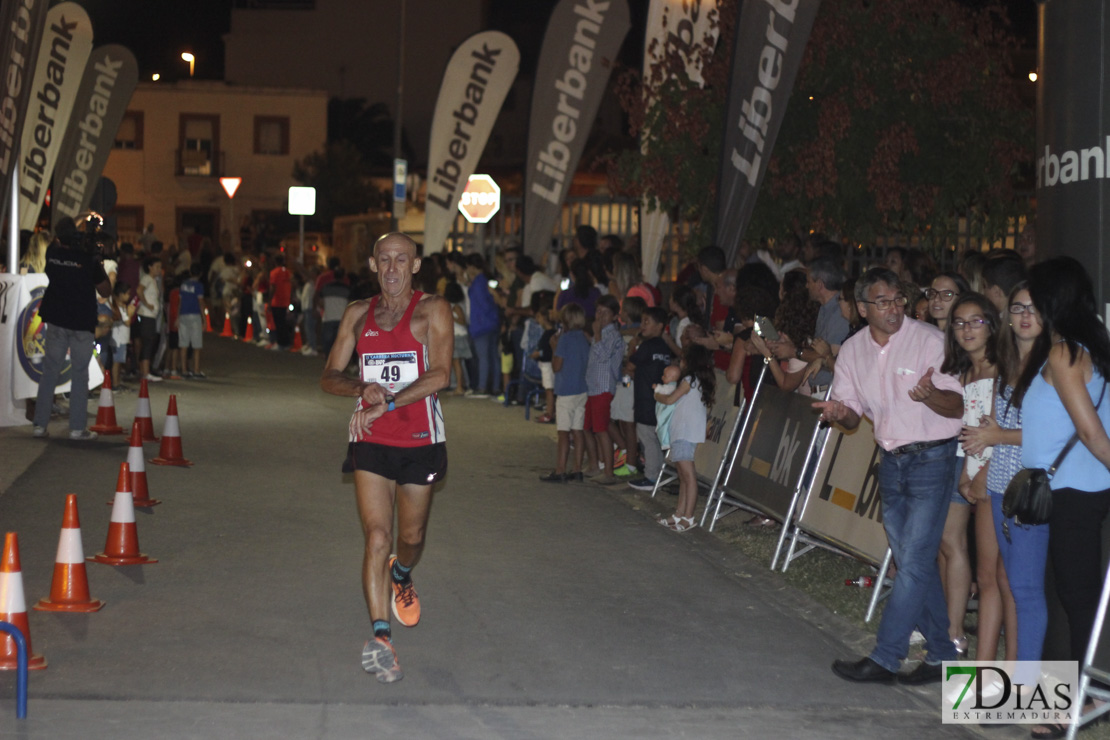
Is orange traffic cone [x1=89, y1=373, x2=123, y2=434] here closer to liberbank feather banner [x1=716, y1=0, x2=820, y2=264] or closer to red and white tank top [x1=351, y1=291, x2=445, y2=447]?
liberbank feather banner [x1=716, y1=0, x2=820, y2=264]

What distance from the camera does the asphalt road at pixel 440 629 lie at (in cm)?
581

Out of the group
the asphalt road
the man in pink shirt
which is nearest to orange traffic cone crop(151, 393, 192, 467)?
the asphalt road

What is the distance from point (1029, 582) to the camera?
19.5ft

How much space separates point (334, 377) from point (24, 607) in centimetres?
179

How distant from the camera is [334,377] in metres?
6.79

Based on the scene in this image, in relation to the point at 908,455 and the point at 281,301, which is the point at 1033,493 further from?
the point at 281,301

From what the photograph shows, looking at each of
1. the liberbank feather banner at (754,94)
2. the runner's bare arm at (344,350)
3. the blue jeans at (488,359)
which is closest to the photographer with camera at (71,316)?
the liberbank feather banner at (754,94)

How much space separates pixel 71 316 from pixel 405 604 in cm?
824

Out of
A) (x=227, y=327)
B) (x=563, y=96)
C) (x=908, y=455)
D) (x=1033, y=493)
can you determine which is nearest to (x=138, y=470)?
(x=908, y=455)

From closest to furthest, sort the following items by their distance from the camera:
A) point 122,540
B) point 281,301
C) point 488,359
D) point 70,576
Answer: point 70,576 → point 122,540 → point 488,359 → point 281,301

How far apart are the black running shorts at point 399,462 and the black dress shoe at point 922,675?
2.49m

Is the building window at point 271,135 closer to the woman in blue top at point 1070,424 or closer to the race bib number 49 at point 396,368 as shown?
the race bib number 49 at point 396,368

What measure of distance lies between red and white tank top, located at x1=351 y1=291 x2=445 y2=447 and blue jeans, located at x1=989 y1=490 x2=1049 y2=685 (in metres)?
2.74

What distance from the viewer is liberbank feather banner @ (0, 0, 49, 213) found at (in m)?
14.4
